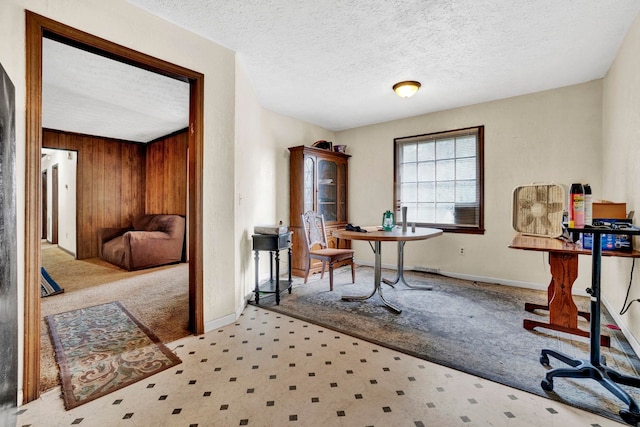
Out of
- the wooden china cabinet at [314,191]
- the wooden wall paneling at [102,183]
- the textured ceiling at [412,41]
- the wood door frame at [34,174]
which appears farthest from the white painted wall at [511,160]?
the wooden wall paneling at [102,183]

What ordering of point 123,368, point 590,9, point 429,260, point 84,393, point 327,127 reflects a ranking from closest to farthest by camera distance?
1. point 84,393
2. point 123,368
3. point 590,9
4. point 429,260
5. point 327,127

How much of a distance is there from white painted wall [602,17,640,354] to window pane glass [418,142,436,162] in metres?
1.95

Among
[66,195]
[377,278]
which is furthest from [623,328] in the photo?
[66,195]

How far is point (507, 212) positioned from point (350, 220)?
2.56 metres

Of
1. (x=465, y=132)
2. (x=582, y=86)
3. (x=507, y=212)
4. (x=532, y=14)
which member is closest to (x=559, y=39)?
(x=532, y=14)

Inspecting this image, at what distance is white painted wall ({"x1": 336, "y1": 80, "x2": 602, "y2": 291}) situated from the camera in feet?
11.4

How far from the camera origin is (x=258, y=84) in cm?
352

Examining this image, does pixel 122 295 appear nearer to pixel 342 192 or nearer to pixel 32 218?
pixel 32 218

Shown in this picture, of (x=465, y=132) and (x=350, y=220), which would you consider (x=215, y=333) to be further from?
(x=465, y=132)

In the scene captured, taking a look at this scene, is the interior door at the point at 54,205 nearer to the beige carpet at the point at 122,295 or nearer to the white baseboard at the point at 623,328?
the beige carpet at the point at 122,295

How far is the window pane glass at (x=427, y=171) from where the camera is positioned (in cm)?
459

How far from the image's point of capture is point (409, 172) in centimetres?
483

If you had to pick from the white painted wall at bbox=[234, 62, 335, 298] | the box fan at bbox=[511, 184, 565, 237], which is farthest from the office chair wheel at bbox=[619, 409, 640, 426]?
the white painted wall at bbox=[234, 62, 335, 298]

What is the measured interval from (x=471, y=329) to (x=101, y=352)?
10.0 ft
